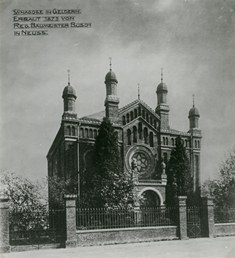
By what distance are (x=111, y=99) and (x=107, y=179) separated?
938 centimetres

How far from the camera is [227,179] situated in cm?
2969

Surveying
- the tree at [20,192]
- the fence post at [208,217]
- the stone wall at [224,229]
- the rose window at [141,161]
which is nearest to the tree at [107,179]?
the tree at [20,192]

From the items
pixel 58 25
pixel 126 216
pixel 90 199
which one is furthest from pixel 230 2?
pixel 90 199

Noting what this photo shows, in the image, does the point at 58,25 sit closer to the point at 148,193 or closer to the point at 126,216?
the point at 126,216

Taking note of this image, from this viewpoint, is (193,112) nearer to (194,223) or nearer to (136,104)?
(136,104)

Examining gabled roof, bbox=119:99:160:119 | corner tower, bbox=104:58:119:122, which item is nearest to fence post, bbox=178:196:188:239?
corner tower, bbox=104:58:119:122

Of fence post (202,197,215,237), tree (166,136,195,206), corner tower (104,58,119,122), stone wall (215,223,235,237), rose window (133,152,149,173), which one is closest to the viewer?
fence post (202,197,215,237)

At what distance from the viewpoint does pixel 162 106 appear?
36.8 m

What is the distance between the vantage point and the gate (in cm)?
2072

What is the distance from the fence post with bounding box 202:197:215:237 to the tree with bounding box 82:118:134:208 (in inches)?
232

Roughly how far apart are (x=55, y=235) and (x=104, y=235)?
2347mm

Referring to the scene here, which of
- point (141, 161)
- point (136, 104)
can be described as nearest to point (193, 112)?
point (136, 104)

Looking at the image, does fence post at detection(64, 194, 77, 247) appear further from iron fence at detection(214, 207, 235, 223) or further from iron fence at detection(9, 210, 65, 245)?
iron fence at detection(214, 207, 235, 223)

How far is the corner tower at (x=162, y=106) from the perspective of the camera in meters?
36.6
